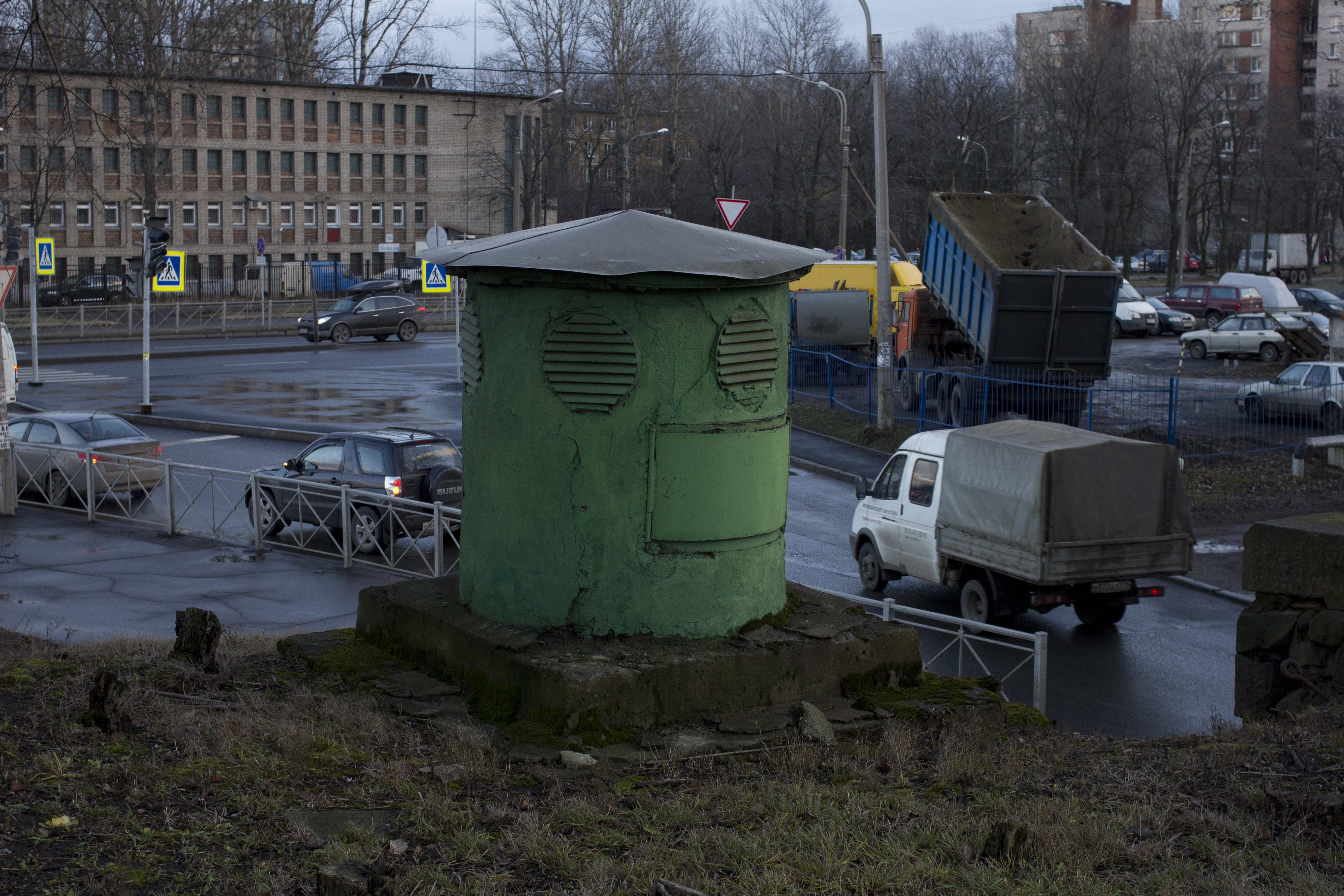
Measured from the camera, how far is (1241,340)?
124ft

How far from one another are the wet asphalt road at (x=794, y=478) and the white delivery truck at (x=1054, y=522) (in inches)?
22.9

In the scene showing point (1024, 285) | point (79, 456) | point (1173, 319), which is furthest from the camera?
point (1173, 319)

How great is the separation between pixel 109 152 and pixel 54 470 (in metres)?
49.1

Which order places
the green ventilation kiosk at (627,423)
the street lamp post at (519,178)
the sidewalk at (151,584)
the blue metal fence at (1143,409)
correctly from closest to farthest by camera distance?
1. the green ventilation kiosk at (627,423)
2. the sidewalk at (151,584)
3. the blue metal fence at (1143,409)
4. the street lamp post at (519,178)

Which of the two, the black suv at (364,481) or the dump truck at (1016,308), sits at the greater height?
the dump truck at (1016,308)

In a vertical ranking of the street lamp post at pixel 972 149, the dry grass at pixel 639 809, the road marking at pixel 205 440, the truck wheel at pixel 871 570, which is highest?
the street lamp post at pixel 972 149

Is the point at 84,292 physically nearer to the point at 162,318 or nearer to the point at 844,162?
the point at 162,318

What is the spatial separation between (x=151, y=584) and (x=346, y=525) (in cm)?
225

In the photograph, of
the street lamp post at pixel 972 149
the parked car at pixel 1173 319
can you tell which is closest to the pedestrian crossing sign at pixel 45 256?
the parked car at pixel 1173 319

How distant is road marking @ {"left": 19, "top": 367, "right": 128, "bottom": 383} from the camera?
31547 millimetres

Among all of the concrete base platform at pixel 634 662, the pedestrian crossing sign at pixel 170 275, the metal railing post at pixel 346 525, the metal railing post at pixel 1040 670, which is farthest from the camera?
the pedestrian crossing sign at pixel 170 275

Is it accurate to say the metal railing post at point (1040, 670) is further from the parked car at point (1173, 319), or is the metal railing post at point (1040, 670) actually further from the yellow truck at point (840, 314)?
the parked car at point (1173, 319)

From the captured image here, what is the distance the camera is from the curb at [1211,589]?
13.7m

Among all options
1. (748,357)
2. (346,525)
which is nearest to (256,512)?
(346,525)
